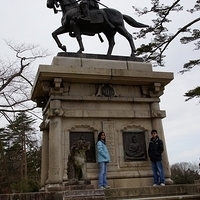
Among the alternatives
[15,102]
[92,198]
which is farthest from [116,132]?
[15,102]

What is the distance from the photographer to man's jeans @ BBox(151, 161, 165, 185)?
773 cm

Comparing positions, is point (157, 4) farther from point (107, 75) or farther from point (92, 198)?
point (92, 198)

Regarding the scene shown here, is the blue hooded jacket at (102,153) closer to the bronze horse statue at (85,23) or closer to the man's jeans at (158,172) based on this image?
the man's jeans at (158,172)

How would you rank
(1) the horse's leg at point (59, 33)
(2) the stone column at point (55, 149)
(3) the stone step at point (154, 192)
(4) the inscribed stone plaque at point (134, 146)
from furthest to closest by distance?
(1) the horse's leg at point (59, 33) → (4) the inscribed stone plaque at point (134, 146) → (2) the stone column at point (55, 149) → (3) the stone step at point (154, 192)

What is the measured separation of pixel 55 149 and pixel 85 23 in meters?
3.81

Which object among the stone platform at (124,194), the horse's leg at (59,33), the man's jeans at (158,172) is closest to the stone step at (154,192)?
the stone platform at (124,194)

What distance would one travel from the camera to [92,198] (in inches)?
207

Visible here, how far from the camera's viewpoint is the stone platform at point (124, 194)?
17.4 ft

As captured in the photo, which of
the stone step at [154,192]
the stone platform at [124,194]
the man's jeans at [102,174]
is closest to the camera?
the stone platform at [124,194]

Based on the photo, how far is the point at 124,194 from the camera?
6414 mm

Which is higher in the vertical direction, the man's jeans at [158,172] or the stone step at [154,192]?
the man's jeans at [158,172]

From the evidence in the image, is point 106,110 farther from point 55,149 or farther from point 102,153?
point 55,149

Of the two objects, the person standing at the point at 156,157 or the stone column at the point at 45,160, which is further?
the stone column at the point at 45,160

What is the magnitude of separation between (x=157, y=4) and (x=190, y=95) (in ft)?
14.4
